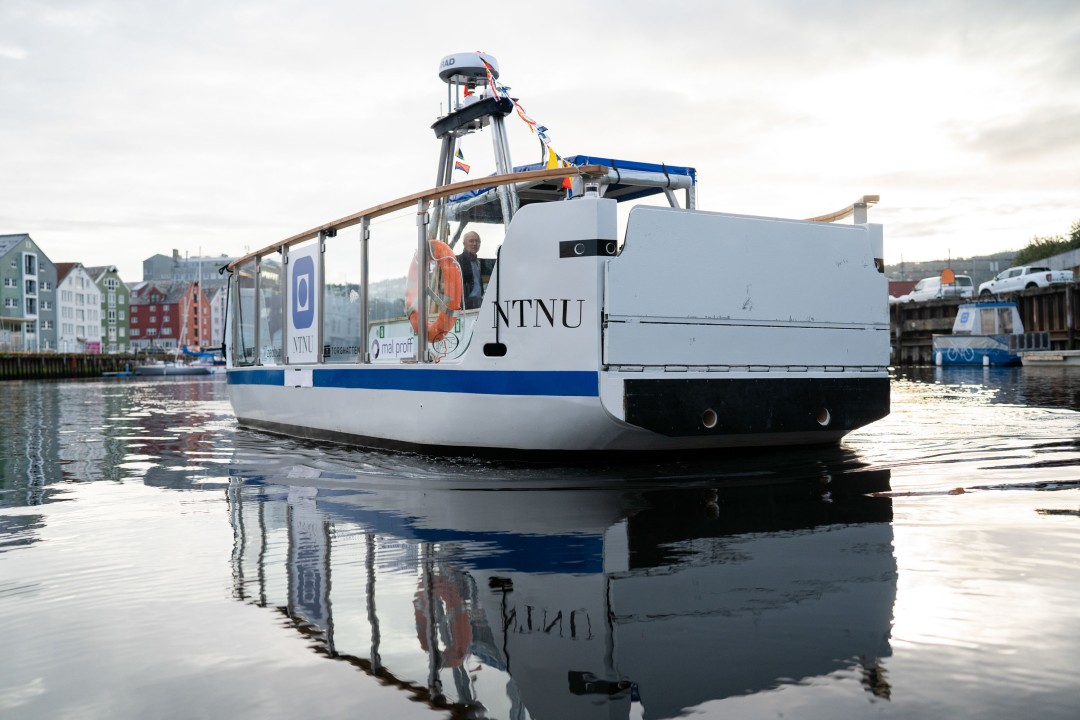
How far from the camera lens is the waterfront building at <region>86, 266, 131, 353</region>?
4870 inches

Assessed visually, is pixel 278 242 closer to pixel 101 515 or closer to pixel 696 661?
pixel 101 515

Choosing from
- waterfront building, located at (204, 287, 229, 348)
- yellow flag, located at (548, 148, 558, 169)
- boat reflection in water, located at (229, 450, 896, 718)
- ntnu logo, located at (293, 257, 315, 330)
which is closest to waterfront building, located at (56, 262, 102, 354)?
waterfront building, located at (204, 287, 229, 348)

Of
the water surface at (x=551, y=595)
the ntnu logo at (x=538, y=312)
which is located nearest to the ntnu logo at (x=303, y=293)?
the ntnu logo at (x=538, y=312)

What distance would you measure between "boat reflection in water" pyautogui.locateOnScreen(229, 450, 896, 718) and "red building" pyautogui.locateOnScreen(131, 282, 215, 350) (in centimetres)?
14263

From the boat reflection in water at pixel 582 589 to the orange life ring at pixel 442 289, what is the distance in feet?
8.19

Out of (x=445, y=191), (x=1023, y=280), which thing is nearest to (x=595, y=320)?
(x=445, y=191)

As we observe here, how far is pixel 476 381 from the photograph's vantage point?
25.9ft

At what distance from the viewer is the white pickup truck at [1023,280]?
1953 inches

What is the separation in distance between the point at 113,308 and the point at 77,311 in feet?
60.6

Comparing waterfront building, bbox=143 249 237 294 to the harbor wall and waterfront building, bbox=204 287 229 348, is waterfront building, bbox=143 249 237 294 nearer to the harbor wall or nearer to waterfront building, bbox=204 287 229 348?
waterfront building, bbox=204 287 229 348

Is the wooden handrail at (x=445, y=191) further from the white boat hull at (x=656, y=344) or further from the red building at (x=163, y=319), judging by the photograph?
the red building at (x=163, y=319)

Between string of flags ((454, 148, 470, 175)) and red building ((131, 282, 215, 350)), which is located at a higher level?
red building ((131, 282, 215, 350))

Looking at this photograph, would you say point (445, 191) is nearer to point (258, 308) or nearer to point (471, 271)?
point (471, 271)

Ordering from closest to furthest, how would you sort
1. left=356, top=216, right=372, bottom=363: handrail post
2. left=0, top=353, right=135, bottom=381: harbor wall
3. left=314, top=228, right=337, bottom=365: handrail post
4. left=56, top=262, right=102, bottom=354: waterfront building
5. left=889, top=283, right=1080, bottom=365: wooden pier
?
left=356, top=216, right=372, bottom=363: handrail post → left=314, top=228, right=337, bottom=365: handrail post → left=889, top=283, right=1080, bottom=365: wooden pier → left=0, top=353, right=135, bottom=381: harbor wall → left=56, top=262, right=102, bottom=354: waterfront building
